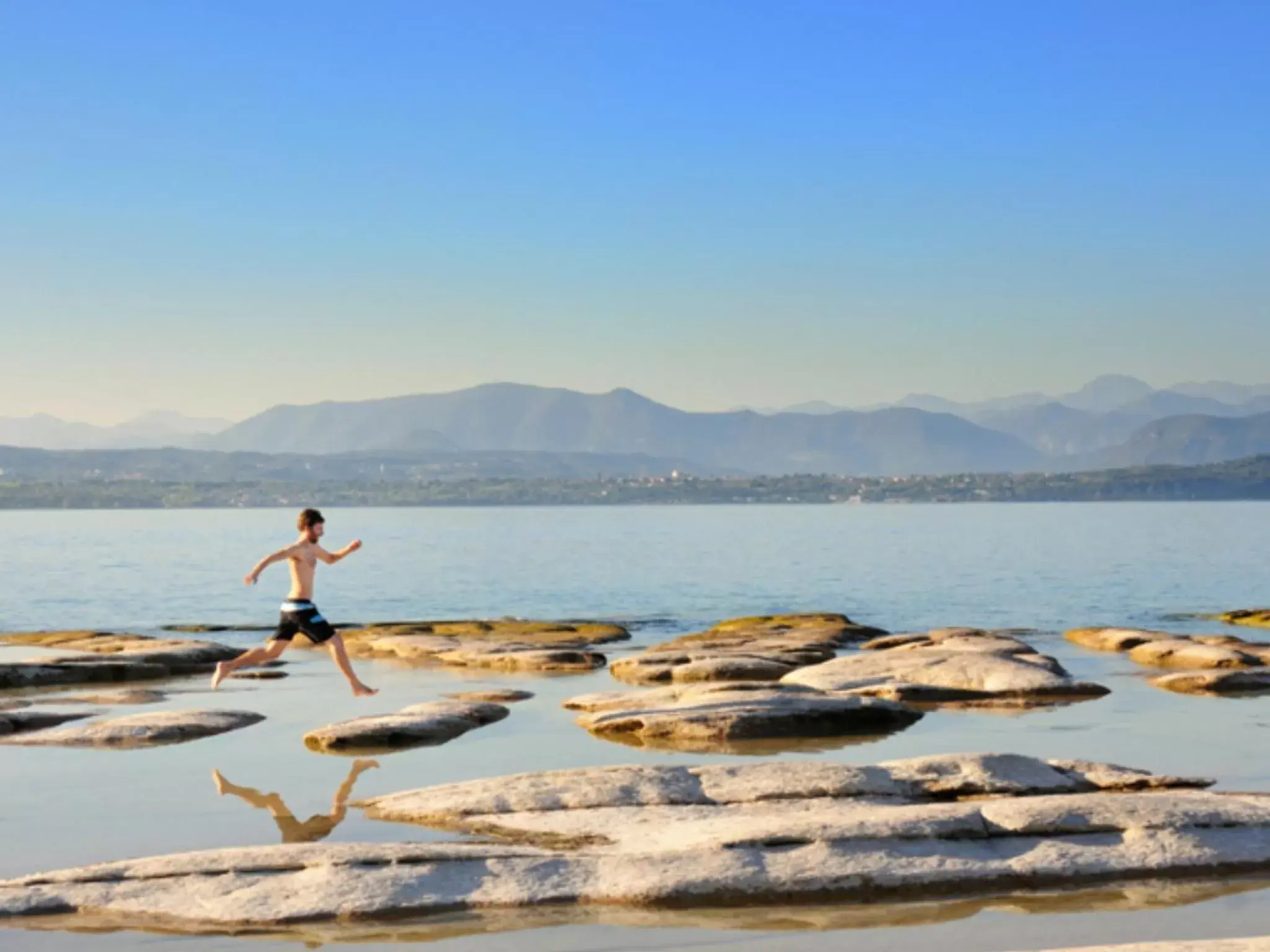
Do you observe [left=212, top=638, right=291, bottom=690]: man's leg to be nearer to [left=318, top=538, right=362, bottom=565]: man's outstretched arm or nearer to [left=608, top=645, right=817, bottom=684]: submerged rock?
[left=318, top=538, right=362, bottom=565]: man's outstretched arm

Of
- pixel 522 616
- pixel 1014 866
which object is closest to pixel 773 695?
pixel 1014 866

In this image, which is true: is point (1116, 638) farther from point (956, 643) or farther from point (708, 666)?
point (708, 666)

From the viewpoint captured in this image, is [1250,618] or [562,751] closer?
[562,751]

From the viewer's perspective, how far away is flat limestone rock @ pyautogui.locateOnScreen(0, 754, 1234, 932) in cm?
1166

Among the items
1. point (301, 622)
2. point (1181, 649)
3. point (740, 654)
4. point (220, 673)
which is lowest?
point (1181, 649)

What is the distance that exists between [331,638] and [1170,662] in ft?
54.7

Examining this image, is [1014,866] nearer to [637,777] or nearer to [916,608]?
[637,777]

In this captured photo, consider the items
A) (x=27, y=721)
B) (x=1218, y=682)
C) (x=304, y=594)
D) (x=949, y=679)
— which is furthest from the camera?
(x=1218, y=682)

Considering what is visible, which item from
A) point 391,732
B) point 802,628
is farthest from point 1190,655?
point 391,732

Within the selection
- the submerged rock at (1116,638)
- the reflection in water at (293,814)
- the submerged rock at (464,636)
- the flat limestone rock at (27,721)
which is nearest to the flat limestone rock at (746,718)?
the reflection in water at (293,814)

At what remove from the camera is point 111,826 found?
14.9 m

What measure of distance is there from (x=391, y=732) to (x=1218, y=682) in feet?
46.9

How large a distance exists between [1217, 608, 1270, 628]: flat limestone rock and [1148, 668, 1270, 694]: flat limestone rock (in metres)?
20.4

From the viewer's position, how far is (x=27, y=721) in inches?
858
